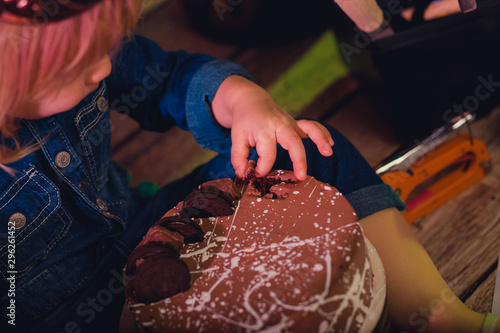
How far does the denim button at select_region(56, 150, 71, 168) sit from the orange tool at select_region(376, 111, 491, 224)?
53cm

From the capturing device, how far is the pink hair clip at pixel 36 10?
0.35 metres

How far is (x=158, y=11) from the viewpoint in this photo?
1212 mm

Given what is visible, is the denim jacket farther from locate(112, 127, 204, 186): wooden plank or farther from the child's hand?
locate(112, 127, 204, 186): wooden plank

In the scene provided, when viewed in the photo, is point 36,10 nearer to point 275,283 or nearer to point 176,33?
point 275,283

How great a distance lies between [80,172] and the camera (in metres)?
0.57

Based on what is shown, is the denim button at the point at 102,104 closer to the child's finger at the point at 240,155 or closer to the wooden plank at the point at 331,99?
the child's finger at the point at 240,155

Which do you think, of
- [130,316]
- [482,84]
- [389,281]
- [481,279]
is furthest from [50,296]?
[482,84]

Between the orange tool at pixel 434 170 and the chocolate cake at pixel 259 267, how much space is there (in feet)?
1.16

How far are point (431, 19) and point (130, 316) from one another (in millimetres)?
639

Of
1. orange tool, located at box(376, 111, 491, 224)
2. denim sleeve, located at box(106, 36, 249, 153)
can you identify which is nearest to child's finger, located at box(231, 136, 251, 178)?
denim sleeve, located at box(106, 36, 249, 153)

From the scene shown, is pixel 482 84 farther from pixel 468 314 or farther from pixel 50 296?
pixel 50 296

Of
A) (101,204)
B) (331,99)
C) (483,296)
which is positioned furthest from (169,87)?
(483,296)

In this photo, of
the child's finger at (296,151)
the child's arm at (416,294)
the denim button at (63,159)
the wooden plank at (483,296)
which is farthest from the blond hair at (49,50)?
the wooden plank at (483,296)

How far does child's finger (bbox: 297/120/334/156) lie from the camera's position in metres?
0.48
